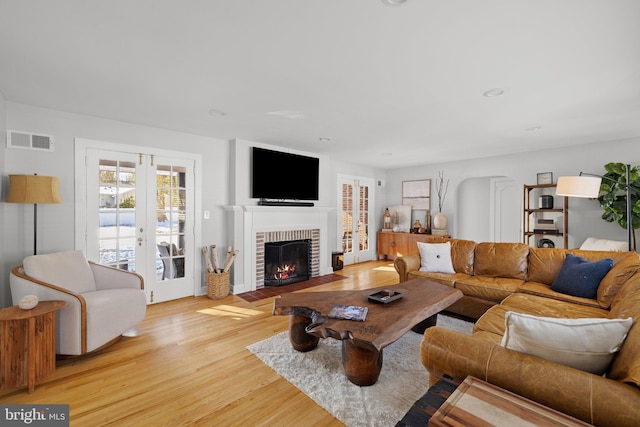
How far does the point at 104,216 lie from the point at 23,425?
2332mm

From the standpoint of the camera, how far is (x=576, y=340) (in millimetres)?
1232

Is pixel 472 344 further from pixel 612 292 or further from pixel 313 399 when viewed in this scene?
pixel 612 292

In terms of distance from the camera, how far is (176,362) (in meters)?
2.44

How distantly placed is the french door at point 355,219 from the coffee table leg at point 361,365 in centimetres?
450

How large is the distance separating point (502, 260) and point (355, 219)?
3652mm

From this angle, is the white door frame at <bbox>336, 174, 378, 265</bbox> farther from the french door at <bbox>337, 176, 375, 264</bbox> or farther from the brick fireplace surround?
the brick fireplace surround

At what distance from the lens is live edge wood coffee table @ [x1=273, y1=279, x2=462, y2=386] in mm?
1950

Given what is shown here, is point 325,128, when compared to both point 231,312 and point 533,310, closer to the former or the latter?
point 231,312

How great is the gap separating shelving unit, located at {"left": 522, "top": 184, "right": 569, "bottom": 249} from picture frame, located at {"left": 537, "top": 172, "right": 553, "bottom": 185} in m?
0.11

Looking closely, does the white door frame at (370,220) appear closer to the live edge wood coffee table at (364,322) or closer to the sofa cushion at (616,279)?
the live edge wood coffee table at (364,322)

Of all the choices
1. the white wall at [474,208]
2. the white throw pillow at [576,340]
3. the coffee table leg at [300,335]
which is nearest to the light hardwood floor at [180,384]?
the coffee table leg at [300,335]

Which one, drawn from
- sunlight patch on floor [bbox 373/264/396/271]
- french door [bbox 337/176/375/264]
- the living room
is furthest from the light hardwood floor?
french door [bbox 337/176/375/264]

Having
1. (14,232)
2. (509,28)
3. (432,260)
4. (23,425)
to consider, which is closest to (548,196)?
(432,260)

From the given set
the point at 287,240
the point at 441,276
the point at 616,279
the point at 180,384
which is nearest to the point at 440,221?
the point at 441,276
